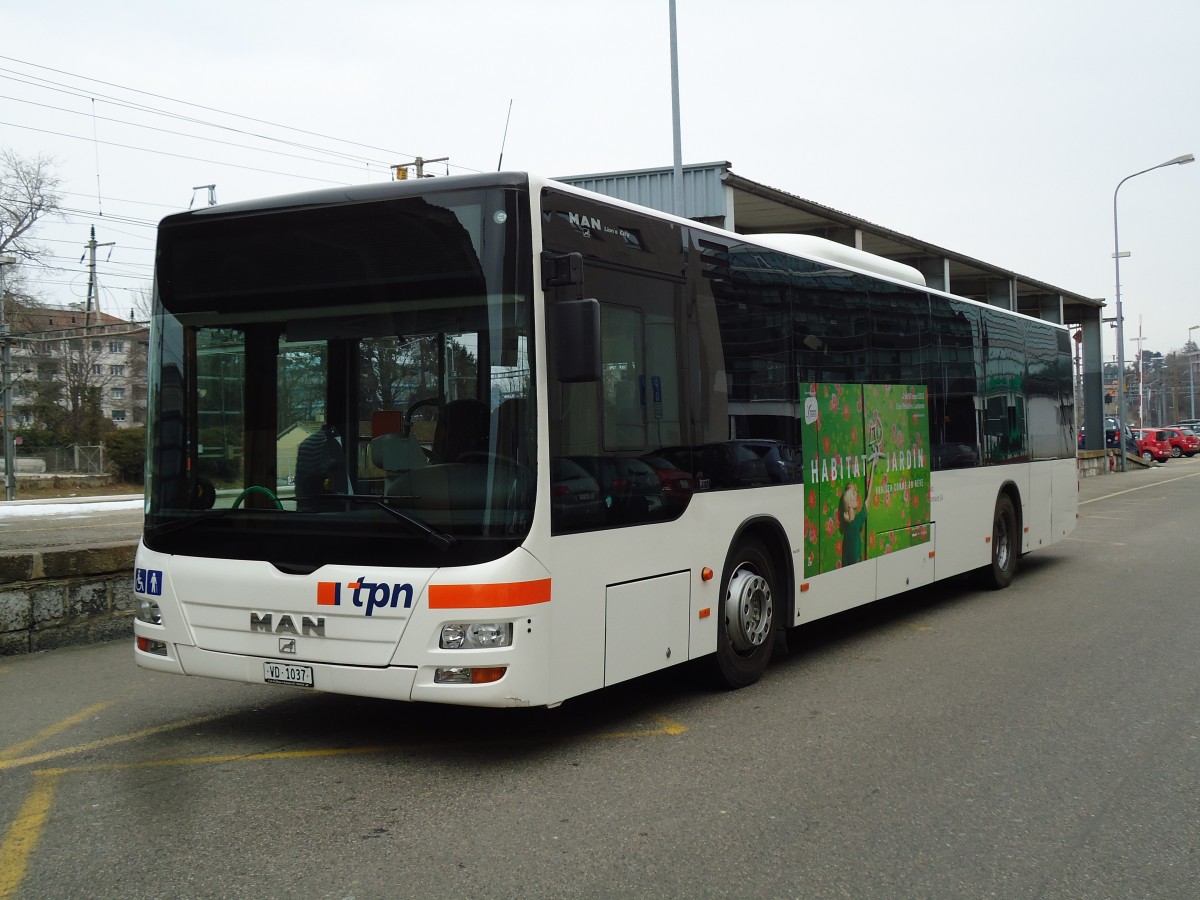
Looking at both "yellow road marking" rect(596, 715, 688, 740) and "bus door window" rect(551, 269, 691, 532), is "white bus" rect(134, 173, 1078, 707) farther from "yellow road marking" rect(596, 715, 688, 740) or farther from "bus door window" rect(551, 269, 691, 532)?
"yellow road marking" rect(596, 715, 688, 740)

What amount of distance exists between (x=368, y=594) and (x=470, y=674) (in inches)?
24.1

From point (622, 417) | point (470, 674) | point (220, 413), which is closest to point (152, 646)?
point (220, 413)

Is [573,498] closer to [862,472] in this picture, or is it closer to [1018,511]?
[862,472]

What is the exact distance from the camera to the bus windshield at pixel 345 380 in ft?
18.2

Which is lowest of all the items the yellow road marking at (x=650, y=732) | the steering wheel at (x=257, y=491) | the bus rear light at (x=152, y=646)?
the yellow road marking at (x=650, y=732)

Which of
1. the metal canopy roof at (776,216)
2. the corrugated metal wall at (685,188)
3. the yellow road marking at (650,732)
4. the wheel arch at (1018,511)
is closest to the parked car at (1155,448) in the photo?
the metal canopy roof at (776,216)

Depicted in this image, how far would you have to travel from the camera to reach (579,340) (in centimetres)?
552

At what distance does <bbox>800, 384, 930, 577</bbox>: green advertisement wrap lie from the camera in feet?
27.2

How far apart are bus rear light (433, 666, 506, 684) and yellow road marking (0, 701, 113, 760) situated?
2.39m

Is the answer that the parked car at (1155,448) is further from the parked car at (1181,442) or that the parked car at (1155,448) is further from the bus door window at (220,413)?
the bus door window at (220,413)

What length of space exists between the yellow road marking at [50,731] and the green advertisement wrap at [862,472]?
15.1 ft

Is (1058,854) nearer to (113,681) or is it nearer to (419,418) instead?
(419,418)

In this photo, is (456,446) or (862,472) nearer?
(456,446)

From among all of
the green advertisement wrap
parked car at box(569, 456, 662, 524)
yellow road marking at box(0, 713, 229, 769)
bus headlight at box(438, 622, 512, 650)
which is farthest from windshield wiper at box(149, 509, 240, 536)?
the green advertisement wrap
